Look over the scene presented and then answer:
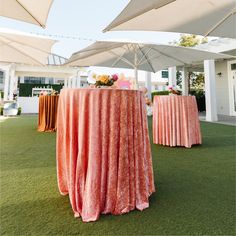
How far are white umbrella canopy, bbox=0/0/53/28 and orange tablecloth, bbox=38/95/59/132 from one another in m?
3.57

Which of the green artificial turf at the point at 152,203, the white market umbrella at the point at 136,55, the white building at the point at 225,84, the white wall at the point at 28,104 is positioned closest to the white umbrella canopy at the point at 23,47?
the white market umbrella at the point at 136,55

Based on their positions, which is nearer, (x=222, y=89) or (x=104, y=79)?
(x=104, y=79)

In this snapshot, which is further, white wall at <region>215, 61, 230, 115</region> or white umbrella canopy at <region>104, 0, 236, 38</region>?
white wall at <region>215, 61, 230, 115</region>

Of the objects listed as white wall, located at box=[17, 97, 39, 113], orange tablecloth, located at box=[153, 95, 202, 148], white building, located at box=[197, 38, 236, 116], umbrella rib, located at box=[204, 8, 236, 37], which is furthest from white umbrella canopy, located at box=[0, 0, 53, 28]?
white wall, located at box=[17, 97, 39, 113]

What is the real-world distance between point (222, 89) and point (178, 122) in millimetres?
9900

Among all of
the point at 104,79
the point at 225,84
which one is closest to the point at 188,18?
the point at 104,79

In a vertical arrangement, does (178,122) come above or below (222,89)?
below

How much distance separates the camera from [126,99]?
5.78 ft

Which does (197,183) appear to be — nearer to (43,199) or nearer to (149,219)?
(149,219)

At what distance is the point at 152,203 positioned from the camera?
189 centimetres

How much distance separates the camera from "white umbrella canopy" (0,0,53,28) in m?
3.21

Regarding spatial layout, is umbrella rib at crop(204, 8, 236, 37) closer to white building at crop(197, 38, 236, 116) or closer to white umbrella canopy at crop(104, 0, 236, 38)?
white umbrella canopy at crop(104, 0, 236, 38)

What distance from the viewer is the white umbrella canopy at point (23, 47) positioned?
17.0ft

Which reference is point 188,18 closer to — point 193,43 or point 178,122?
point 178,122
